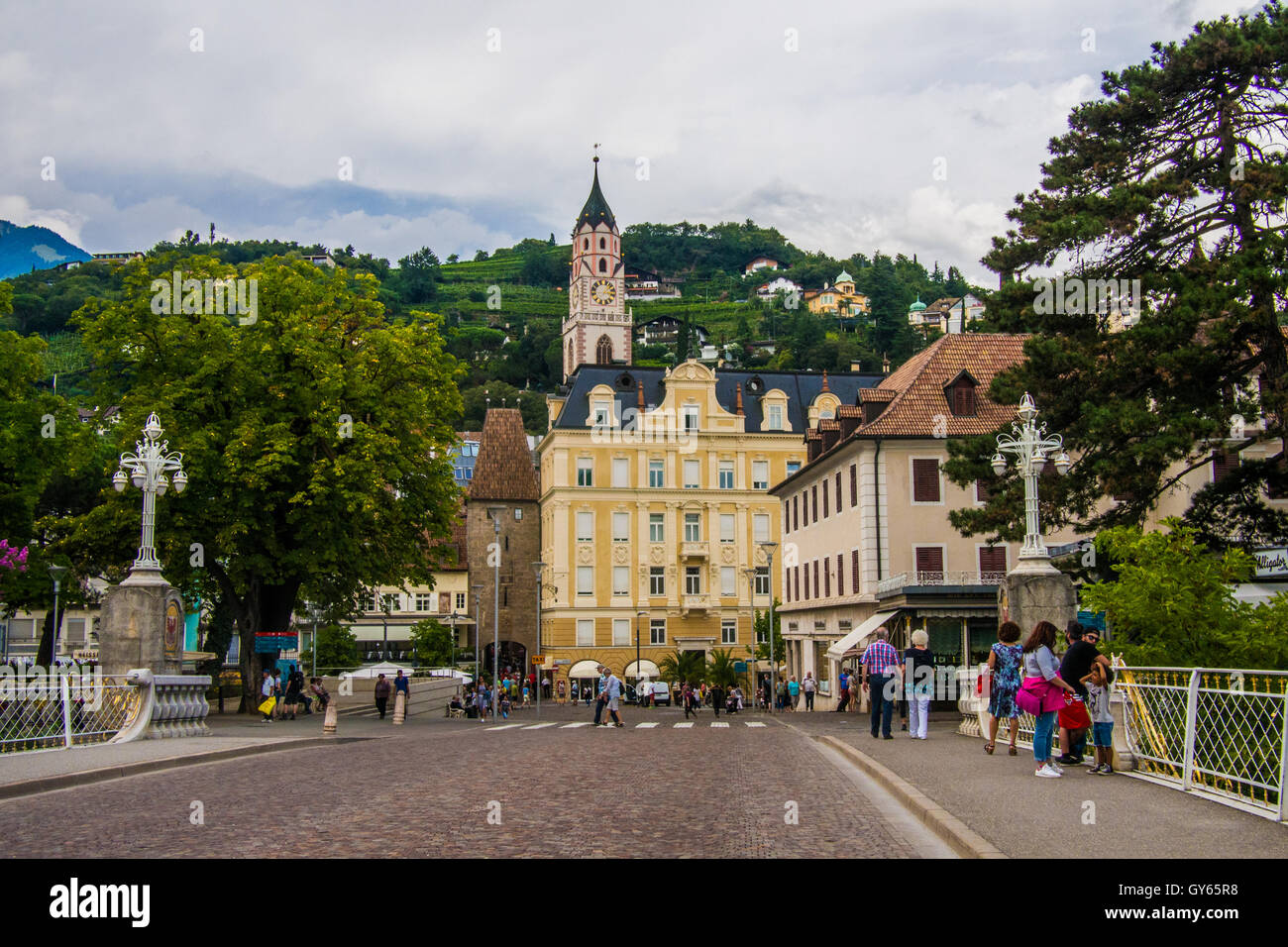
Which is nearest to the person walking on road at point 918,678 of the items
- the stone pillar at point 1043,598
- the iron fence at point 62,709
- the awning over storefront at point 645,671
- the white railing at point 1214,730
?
the stone pillar at point 1043,598

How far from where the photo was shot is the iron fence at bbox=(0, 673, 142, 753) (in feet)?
63.0

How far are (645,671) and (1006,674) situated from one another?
61008mm

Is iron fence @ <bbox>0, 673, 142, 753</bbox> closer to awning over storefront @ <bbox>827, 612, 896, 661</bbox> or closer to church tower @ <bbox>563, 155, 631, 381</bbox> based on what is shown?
awning over storefront @ <bbox>827, 612, 896, 661</bbox>

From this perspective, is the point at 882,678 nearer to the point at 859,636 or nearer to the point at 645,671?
the point at 859,636

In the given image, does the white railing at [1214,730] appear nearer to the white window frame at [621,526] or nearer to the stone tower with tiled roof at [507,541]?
the white window frame at [621,526]

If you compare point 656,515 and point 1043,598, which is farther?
point 656,515

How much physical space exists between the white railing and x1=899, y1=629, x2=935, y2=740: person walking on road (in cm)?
675

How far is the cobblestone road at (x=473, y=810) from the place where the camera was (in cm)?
966

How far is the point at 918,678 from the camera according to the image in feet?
73.5

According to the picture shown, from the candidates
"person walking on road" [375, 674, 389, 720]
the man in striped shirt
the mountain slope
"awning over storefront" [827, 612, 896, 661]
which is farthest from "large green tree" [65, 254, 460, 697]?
the mountain slope

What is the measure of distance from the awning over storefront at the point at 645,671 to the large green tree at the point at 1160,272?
48.6m

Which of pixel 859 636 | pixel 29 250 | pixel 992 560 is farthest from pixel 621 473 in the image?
pixel 29 250
